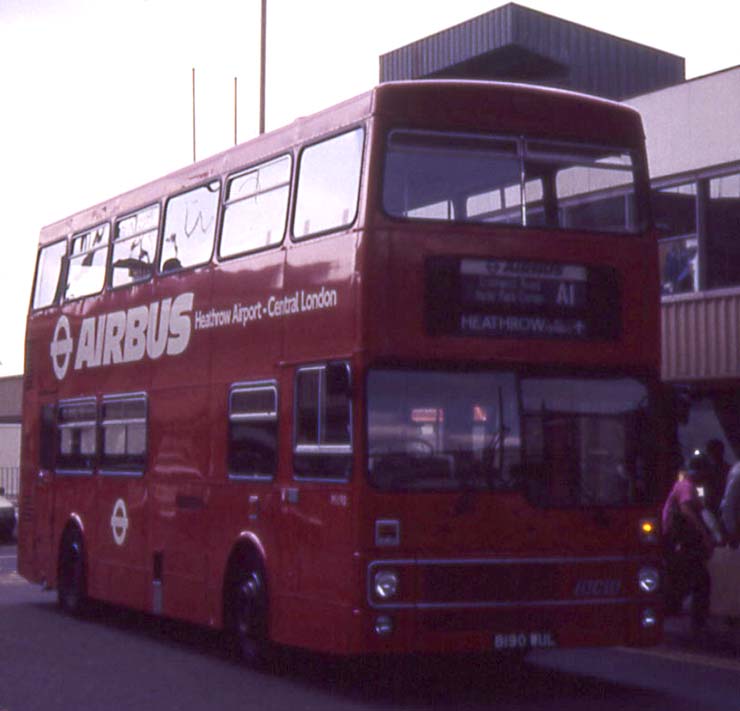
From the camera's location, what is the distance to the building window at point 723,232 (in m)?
24.5

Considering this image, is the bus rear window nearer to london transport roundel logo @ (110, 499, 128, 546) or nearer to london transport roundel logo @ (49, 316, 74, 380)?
london transport roundel logo @ (110, 499, 128, 546)

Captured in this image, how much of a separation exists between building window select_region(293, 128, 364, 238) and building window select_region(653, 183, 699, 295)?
12493 mm

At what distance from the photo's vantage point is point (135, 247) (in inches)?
692

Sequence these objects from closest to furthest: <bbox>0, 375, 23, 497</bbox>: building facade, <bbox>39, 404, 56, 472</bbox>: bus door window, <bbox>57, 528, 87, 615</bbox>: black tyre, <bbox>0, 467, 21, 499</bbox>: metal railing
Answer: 1. <bbox>57, 528, 87, 615</bbox>: black tyre
2. <bbox>39, 404, 56, 472</bbox>: bus door window
3. <bbox>0, 467, 21, 499</bbox>: metal railing
4. <bbox>0, 375, 23, 497</bbox>: building facade

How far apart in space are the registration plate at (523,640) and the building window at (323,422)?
156 cm

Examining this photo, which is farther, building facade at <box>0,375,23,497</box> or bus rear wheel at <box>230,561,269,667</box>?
building facade at <box>0,375,23,497</box>

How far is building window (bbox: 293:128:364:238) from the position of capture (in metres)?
12.6

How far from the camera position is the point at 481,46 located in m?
42.9

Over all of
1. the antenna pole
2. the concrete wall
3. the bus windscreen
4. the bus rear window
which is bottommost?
the bus windscreen

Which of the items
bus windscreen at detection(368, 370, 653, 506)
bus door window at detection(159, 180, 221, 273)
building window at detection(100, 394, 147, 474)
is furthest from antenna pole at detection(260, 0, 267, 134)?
bus windscreen at detection(368, 370, 653, 506)

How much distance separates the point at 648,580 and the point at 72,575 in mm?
8530

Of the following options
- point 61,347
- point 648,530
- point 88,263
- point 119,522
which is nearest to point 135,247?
point 88,263

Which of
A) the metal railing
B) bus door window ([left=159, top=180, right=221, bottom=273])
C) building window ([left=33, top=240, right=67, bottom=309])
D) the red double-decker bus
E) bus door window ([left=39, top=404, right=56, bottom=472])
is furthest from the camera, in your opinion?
the metal railing

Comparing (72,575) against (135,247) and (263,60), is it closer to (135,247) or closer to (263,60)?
(135,247)
